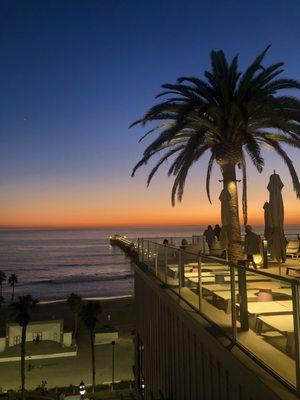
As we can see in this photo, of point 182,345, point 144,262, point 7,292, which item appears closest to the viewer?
point 182,345

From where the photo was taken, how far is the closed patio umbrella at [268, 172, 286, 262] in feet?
31.8

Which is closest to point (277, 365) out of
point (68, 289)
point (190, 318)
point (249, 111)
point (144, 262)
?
point (190, 318)

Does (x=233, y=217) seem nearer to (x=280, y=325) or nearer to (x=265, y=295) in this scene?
(x=265, y=295)

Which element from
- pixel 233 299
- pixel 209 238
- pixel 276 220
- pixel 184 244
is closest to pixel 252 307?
pixel 233 299

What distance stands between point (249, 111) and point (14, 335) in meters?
23.8

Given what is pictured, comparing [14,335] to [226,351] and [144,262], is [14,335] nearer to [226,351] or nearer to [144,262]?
[144,262]

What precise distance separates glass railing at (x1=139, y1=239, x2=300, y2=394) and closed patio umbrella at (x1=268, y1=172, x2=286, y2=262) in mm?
4469

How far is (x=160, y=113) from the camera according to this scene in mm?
13070

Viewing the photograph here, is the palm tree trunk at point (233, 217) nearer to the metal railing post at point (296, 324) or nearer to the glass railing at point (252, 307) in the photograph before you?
the glass railing at point (252, 307)

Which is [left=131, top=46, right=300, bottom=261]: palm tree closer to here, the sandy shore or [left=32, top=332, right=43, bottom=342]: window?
[left=32, top=332, right=43, bottom=342]: window

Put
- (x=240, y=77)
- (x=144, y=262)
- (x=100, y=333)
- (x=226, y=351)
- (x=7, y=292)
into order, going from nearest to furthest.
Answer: (x=226, y=351) < (x=144, y=262) < (x=240, y=77) < (x=100, y=333) < (x=7, y=292)

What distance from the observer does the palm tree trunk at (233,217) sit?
1244 cm

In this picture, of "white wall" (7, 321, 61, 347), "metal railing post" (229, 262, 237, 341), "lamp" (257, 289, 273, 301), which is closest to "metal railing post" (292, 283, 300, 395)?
"lamp" (257, 289, 273, 301)

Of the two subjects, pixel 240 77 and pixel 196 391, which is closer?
pixel 196 391
